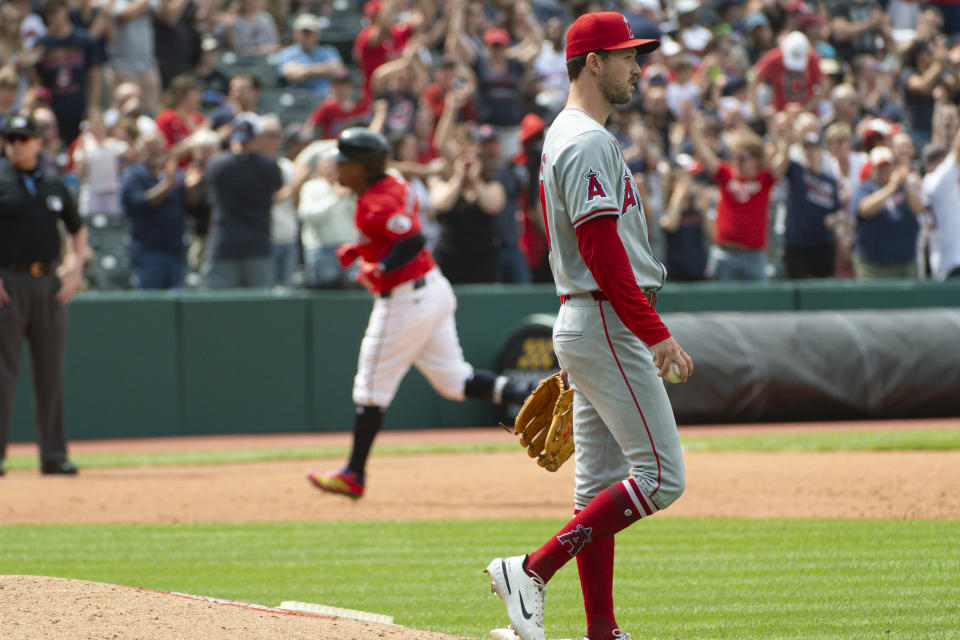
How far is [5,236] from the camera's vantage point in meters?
9.94

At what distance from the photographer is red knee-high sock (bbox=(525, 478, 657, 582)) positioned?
4.37 m

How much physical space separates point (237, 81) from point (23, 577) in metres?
10.8

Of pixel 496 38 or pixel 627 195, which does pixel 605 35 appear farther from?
pixel 496 38

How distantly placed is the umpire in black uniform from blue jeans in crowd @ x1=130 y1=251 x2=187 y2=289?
3400 millimetres

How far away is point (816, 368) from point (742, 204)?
1.86m

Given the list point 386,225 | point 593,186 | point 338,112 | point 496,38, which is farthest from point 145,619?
point 496,38

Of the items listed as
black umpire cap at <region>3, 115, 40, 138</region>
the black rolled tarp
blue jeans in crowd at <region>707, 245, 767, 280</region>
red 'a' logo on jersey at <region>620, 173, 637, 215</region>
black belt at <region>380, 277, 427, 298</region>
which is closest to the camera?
red 'a' logo on jersey at <region>620, 173, 637, 215</region>

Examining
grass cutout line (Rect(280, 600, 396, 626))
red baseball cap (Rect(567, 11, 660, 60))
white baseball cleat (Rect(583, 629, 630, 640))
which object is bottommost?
grass cutout line (Rect(280, 600, 396, 626))

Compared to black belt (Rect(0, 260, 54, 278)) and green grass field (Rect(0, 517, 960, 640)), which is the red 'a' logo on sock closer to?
green grass field (Rect(0, 517, 960, 640))

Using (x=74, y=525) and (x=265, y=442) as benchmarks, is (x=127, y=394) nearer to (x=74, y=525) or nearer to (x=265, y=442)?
(x=265, y=442)

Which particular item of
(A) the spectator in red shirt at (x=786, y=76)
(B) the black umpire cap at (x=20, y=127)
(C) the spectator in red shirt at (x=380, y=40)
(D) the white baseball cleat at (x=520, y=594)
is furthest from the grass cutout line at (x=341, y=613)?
(A) the spectator in red shirt at (x=786, y=76)

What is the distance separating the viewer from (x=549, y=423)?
503cm

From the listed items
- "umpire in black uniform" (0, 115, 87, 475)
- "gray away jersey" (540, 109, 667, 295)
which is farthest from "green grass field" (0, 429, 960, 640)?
"umpire in black uniform" (0, 115, 87, 475)

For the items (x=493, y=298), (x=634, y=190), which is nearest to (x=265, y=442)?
(x=493, y=298)
